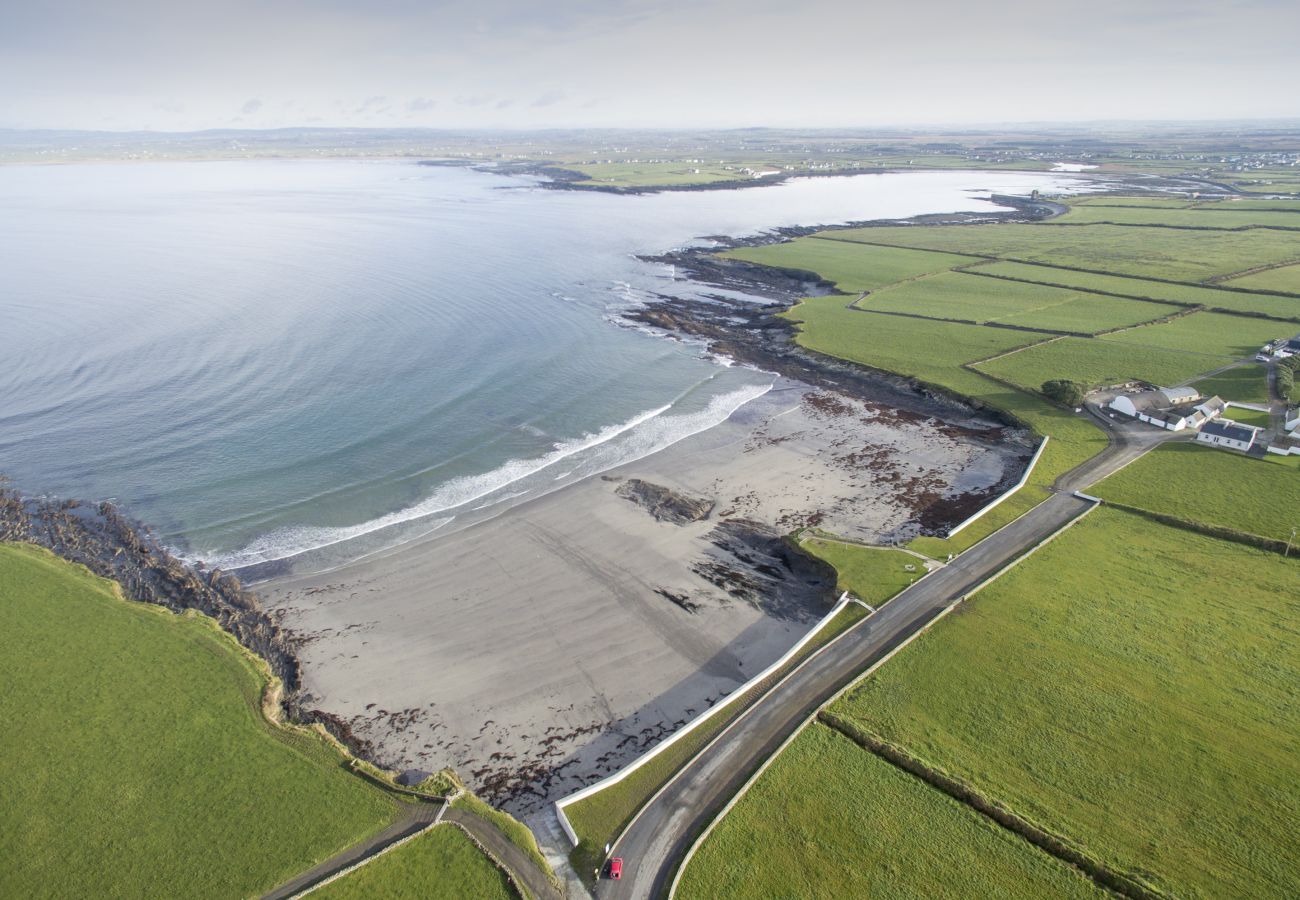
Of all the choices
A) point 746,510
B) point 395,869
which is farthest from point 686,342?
point 395,869

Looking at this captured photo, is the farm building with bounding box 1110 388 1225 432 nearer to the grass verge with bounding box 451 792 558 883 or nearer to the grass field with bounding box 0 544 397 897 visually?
the grass verge with bounding box 451 792 558 883

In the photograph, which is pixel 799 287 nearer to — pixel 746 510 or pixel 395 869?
pixel 746 510

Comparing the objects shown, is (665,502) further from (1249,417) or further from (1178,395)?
(1249,417)

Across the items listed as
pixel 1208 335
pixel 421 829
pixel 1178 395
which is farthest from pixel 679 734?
pixel 1208 335

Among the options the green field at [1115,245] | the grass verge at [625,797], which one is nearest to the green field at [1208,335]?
the green field at [1115,245]

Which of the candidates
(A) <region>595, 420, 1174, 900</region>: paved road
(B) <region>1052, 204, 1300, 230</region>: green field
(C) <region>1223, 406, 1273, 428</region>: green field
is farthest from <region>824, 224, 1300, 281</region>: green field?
(A) <region>595, 420, 1174, 900</region>: paved road

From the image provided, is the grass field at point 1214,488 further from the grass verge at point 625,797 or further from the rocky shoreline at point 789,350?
the grass verge at point 625,797

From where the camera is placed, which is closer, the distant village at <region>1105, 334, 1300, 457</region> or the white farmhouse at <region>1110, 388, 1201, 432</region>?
the distant village at <region>1105, 334, 1300, 457</region>
